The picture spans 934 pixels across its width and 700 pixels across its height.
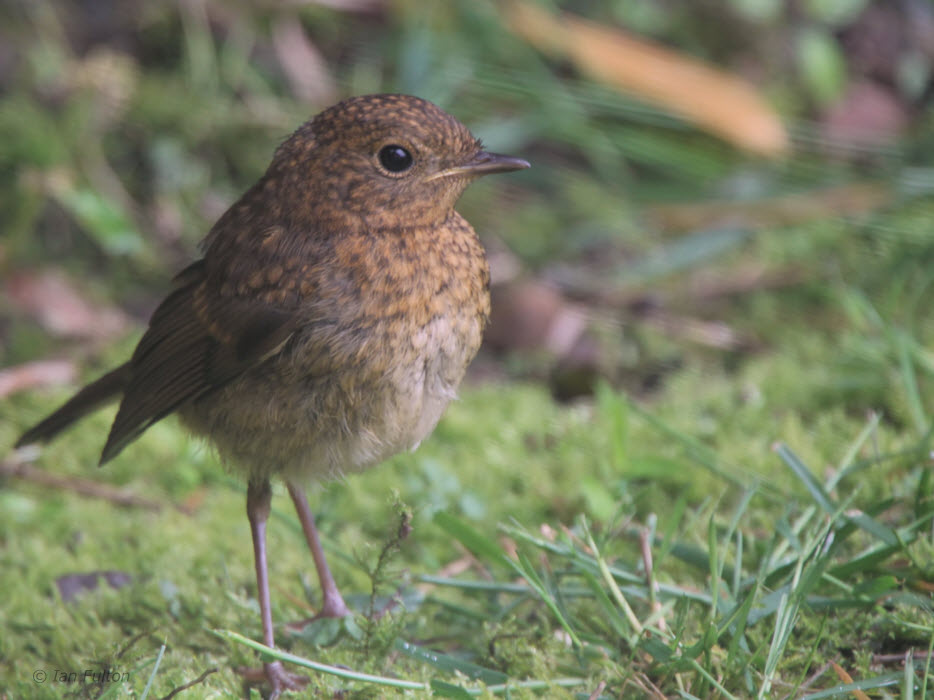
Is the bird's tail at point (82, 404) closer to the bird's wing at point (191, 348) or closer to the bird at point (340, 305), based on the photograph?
the bird's wing at point (191, 348)

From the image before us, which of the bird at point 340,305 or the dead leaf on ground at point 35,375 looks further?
the dead leaf on ground at point 35,375

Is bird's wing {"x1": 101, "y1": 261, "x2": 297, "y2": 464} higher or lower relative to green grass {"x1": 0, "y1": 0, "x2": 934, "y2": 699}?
higher

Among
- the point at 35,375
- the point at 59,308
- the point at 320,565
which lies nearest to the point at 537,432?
the point at 320,565

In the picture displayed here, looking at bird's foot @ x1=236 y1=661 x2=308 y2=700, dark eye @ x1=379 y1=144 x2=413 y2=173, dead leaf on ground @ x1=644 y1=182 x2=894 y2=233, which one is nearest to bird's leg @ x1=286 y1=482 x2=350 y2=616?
bird's foot @ x1=236 y1=661 x2=308 y2=700

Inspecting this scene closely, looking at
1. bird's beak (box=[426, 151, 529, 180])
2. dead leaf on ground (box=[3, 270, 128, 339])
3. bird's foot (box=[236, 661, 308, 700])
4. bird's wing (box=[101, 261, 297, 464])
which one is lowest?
bird's foot (box=[236, 661, 308, 700])

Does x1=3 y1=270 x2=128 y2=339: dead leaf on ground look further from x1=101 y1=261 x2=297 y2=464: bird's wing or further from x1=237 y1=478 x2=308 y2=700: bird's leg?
x1=237 y1=478 x2=308 y2=700: bird's leg

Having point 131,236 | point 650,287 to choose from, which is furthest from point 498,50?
point 131,236

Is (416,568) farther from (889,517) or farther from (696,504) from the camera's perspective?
(889,517)

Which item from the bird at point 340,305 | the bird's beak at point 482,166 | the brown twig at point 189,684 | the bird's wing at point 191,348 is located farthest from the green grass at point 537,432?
the bird's beak at point 482,166
